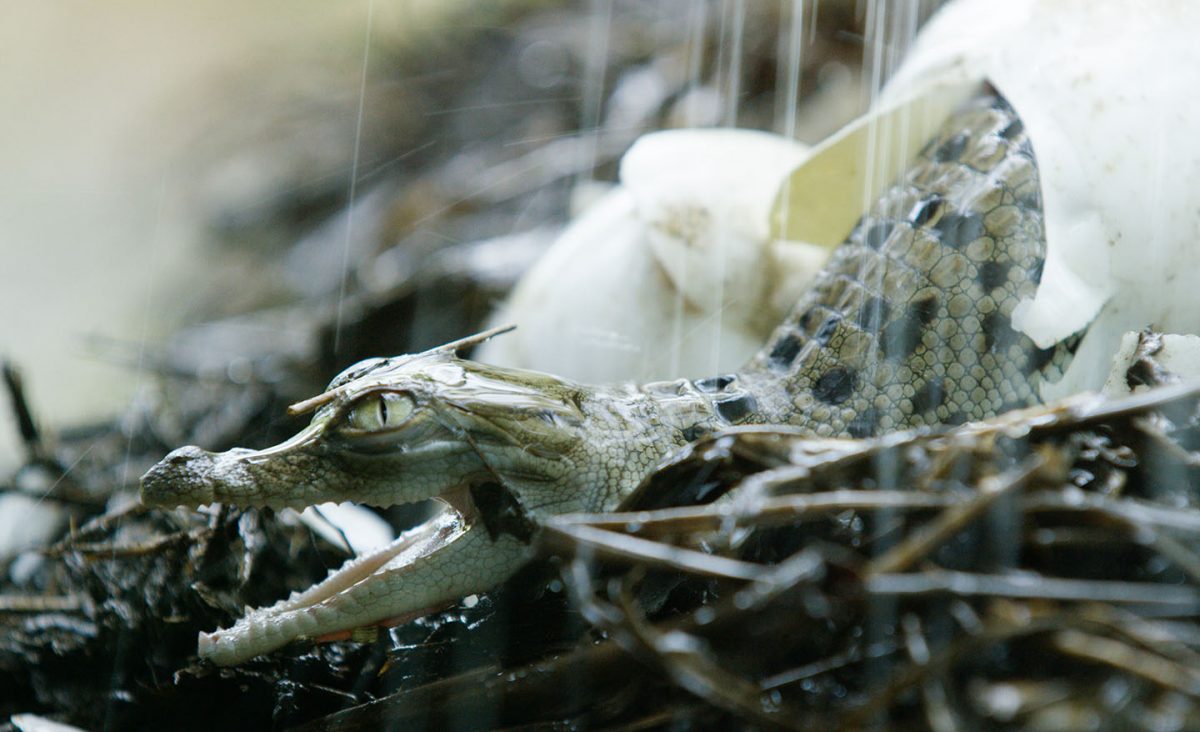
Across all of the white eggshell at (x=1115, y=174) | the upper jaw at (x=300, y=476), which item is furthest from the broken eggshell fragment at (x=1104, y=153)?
the upper jaw at (x=300, y=476)

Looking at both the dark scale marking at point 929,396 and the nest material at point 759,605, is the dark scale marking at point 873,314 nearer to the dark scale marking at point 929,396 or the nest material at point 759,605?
the dark scale marking at point 929,396

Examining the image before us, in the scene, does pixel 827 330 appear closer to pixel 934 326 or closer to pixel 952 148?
pixel 934 326

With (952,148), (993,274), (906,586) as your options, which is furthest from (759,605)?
(952,148)

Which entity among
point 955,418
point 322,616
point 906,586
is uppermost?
point 906,586

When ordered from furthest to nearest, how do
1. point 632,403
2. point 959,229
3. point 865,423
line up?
point 959,229 < point 865,423 < point 632,403

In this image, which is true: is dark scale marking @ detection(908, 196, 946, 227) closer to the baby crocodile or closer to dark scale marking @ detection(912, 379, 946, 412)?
the baby crocodile

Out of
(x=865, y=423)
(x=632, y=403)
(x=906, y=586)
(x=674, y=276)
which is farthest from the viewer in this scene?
(x=674, y=276)

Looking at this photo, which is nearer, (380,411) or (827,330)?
(380,411)

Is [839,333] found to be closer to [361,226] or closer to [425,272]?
[425,272]
